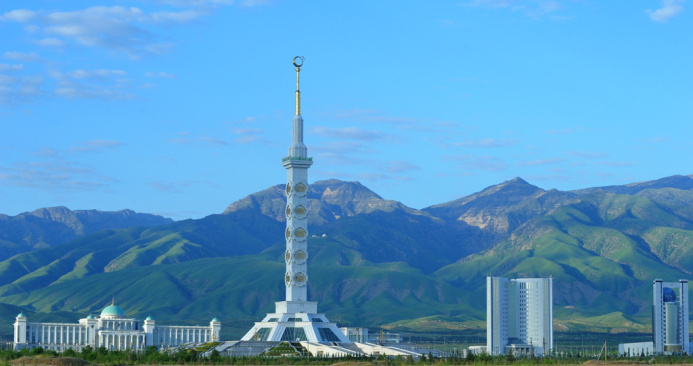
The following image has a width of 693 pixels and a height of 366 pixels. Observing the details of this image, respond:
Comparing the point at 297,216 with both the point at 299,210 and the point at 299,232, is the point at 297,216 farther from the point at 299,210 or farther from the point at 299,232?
the point at 299,232

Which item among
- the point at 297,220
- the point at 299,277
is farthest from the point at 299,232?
the point at 299,277

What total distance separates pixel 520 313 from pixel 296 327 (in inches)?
2046

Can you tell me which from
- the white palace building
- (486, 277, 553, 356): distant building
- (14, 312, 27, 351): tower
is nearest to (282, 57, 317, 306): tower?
the white palace building

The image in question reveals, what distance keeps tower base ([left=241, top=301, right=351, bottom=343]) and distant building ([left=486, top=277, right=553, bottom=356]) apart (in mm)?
38655

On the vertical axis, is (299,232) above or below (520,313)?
above

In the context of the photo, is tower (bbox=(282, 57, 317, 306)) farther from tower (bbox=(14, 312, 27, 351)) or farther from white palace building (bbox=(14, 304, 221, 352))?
tower (bbox=(14, 312, 27, 351))

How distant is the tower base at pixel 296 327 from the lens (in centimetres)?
15800

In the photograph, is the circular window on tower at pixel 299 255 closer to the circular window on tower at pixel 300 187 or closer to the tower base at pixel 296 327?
the tower base at pixel 296 327

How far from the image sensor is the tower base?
518 ft

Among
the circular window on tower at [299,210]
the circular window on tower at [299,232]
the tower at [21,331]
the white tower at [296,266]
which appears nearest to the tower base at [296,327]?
the white tower at [296,266]

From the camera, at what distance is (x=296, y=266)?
537 feet

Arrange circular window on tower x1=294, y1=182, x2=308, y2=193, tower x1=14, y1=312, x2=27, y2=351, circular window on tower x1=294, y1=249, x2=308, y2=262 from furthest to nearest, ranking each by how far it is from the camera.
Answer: tower x1=14, y1=312, x2=27, y2=351 < circular window on tower x1=294, y1=182, x2=308, y2=193 < circular window on tower x1=294, y1=249, x2=308, y2=262

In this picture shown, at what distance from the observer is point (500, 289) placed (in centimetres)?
19388

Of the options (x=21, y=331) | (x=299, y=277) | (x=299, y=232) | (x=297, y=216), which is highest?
(x=297, y=216)
